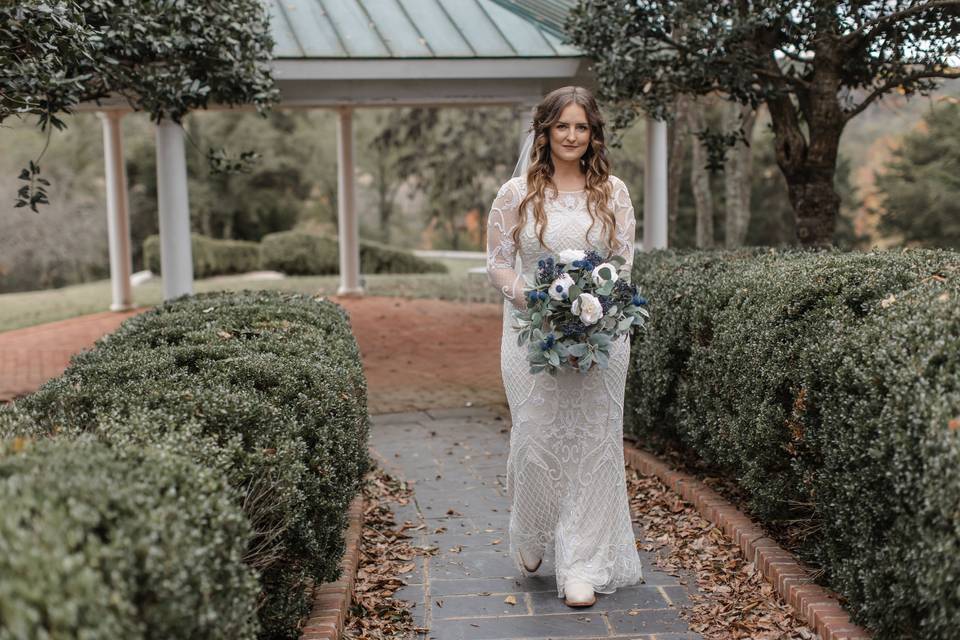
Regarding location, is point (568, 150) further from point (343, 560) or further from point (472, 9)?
point (472, 9)

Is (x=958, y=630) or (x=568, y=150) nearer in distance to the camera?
(x=958, y=630)

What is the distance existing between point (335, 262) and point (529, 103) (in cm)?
1432

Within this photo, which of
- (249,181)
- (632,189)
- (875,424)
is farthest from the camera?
(249,181)

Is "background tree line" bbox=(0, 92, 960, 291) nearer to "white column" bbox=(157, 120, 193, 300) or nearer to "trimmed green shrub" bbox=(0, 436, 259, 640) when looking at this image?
"white column" bbox=(157, 120, 193, 300)

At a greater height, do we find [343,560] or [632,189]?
[632,189]

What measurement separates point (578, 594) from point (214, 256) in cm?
2184

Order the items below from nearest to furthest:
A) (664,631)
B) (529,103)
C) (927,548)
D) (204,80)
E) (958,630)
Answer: (958,630) → (927,548) → (664,631) → (204,80) → (529,103)

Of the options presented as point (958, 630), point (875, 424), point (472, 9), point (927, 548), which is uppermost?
point (472, 9)

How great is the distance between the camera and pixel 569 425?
14.0 feet

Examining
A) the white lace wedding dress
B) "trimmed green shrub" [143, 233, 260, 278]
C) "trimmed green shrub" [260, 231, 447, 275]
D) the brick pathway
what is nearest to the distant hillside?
"trimmed green shrub" [260, 231, 447, 275]

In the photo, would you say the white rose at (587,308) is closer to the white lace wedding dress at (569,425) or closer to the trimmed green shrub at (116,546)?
the white lace wedding dress at (569,425)

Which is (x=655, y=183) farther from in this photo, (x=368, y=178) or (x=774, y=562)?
(x=368, y=178)

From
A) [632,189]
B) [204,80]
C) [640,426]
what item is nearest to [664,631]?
[640,426]

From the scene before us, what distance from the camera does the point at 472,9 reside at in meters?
11.4
